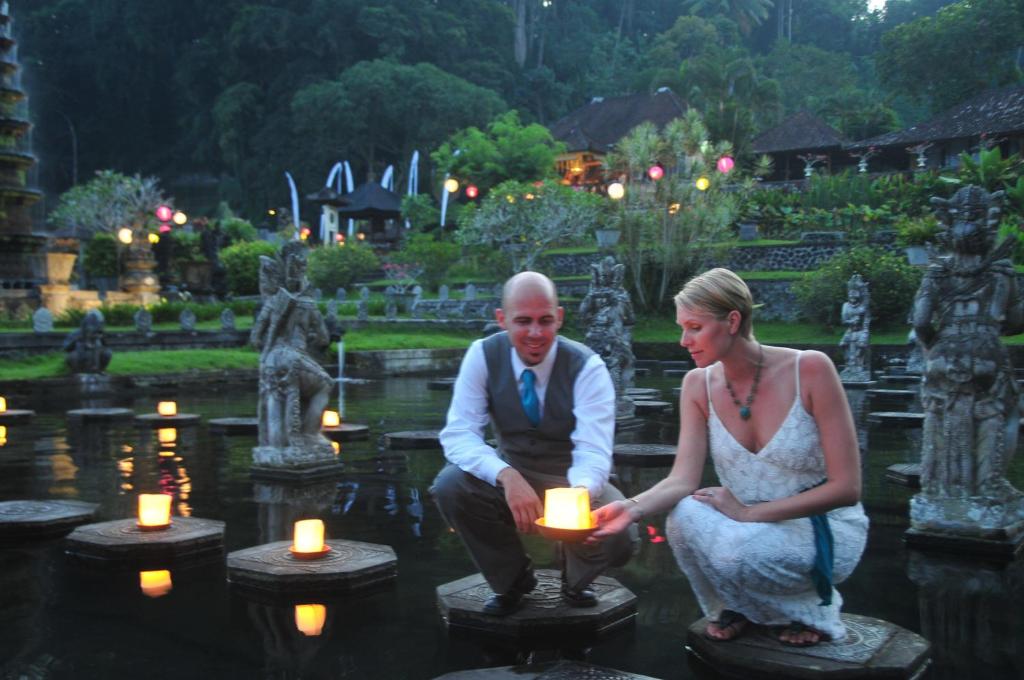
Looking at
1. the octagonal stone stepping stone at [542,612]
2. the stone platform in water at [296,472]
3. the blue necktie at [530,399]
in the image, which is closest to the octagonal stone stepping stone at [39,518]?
the stone platform in water at [296,472]

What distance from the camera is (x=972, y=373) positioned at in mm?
5391

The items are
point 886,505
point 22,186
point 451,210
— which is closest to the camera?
point 886,505

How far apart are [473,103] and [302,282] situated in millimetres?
50340

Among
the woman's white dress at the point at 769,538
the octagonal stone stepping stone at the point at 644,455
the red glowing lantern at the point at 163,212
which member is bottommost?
the octagonal stone stepping stone at the point at 644,455

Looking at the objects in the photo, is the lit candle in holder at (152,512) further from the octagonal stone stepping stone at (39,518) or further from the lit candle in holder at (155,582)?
the octagonal stone stepping stone at (39,518)

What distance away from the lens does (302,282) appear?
8391 millimetres

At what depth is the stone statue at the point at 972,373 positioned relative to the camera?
17.7 feet

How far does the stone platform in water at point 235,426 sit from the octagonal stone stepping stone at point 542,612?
7.40m

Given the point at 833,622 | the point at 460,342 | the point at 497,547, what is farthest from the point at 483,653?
the point at 460,342

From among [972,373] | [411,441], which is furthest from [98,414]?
[972,373]

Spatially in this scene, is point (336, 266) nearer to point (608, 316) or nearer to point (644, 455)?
point (608, 316)

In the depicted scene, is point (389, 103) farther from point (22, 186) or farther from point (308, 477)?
point (308, 477)

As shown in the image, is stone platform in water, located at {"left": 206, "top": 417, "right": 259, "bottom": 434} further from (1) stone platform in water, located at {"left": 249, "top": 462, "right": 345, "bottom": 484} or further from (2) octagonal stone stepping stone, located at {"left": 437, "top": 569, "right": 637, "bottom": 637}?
(2) octagonal stone stepping stone, located at {"left": 437, "top": 569, "right": 637, "bottom": 637}

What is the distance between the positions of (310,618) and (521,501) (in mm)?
1340
